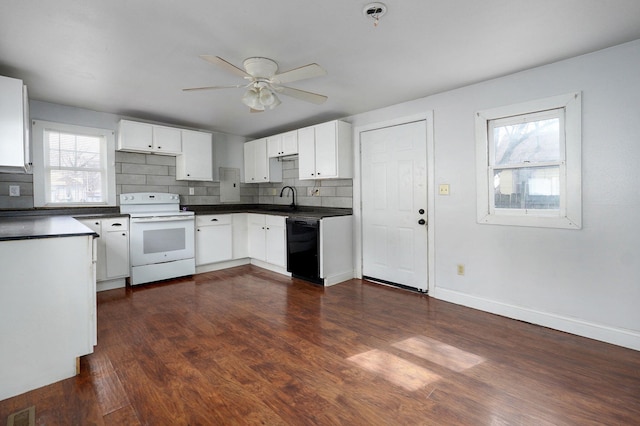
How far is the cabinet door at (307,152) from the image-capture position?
429cm

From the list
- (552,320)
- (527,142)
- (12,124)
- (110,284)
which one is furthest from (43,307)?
(527,142)

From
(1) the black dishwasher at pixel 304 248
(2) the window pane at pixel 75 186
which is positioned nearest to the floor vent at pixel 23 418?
(1) the black dishwasher at pixel 304 248

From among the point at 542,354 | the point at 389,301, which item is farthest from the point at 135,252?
the point at 542,354

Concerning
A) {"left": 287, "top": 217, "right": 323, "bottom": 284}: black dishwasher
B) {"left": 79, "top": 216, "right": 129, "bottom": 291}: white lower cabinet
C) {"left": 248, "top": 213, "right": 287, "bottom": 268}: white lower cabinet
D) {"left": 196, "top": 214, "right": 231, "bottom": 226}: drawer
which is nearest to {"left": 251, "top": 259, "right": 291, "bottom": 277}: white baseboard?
{"left": 248, "top": 213, "right": 287, "bottom": 268}: white lower cabinet

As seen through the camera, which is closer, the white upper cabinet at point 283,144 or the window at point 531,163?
the window at point 531,163

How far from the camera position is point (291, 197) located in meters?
5.27

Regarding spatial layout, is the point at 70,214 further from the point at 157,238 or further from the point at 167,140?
the point at 167,140

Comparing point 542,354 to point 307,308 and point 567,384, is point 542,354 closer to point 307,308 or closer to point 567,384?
point 567,384

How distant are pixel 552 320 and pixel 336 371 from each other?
2.03 m

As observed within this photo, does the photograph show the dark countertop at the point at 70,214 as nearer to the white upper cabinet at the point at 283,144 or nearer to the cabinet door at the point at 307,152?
the cabinet door at the point at 307,152

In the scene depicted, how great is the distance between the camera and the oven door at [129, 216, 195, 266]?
390 cm

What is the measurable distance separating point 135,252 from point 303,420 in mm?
3314

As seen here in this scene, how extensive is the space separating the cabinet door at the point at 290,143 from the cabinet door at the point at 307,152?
3.9 inches

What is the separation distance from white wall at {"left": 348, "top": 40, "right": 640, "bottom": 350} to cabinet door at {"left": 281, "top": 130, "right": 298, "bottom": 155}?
2.02 metres
